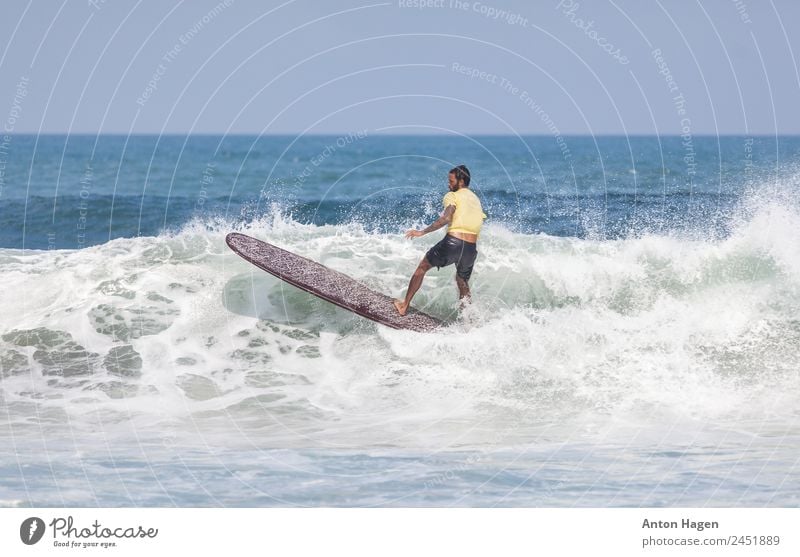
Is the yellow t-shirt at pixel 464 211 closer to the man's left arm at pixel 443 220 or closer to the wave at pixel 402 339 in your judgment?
the man's left arm at pixel 443 220

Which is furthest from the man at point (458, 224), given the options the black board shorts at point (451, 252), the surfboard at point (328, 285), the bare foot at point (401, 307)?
the surfboard at point (328, 285)

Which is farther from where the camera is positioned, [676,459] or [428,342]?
[428,342]

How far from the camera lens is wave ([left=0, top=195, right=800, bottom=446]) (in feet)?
32.7

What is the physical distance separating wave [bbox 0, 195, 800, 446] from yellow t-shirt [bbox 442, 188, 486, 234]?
1.38 m

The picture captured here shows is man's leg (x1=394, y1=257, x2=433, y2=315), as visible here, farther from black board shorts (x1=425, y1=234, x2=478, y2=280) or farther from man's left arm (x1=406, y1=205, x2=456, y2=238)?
man's left arm (x1=406, y1=205, x2=456, y2=238)

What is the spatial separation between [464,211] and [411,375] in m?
2.15

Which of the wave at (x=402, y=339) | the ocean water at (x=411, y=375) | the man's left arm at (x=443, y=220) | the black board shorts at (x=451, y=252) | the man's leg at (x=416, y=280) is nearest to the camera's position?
the ocean water at (x=411, y=375)

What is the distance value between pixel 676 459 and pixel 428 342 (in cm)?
392

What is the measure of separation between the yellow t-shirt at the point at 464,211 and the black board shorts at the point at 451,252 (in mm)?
156

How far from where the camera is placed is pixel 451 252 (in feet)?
36.6

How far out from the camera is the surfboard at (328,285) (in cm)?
1189

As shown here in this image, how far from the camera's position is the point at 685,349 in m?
11.6

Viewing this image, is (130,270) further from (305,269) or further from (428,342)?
(428,342)

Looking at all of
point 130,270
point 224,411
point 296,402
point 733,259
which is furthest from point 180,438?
point 733,259
